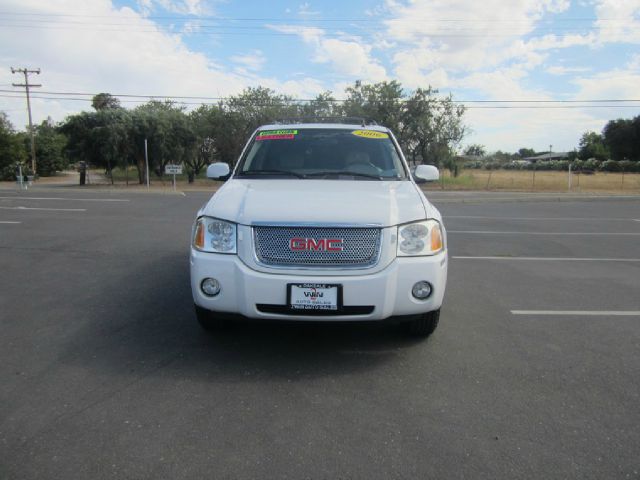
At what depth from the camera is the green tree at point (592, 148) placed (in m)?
94.6

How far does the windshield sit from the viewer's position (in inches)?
190

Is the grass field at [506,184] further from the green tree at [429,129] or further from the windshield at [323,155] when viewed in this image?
the windshield at [323,155]

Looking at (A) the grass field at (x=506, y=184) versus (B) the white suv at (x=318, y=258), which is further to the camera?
(A) the grass field at (x=506, y=184)

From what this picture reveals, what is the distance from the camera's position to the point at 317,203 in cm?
373

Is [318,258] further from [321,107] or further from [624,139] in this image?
[624,139]

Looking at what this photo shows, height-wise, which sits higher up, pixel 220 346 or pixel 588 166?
pixel 588 166

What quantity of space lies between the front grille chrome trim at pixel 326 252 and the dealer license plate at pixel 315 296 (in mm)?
148

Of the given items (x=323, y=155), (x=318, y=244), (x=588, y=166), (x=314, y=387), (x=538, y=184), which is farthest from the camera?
(x=588, y=166)

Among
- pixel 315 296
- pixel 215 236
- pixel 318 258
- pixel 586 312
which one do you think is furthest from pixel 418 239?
pixel 586 312

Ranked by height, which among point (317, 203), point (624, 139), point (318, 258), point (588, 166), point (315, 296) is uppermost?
point (624, 139)

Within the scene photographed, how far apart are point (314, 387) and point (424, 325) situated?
3.81 feet

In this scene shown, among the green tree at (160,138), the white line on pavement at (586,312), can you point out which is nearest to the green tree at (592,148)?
the green tree at (160,138)

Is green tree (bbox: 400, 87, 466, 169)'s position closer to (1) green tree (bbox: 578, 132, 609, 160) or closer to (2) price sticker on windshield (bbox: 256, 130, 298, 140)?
(2) price sticker on windshield (bbox: 256, 130, 298, 140)

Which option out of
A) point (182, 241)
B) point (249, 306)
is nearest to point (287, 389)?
point (249, 306)
